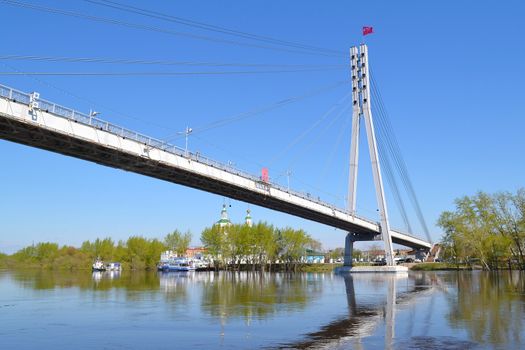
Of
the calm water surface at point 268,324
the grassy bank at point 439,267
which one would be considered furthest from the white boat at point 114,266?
the calm water surface at point 268,324

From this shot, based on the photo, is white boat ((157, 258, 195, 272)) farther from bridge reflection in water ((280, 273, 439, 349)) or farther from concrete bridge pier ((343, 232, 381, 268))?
bridge reflection in water ((280, 273, 439, 349))

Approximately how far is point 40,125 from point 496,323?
2934 cm

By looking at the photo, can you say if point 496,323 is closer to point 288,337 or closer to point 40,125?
point 288,337

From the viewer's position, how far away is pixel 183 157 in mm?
48844

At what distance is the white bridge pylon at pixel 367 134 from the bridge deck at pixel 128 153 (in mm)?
7081

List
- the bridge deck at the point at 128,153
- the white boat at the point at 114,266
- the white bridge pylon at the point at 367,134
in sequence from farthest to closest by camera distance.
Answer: the white boat at the point at 114,266 → the white bridge pylon at the point at 367,134 → the bridge deck at the point at 128,153

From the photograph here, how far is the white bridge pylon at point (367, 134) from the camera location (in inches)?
2864

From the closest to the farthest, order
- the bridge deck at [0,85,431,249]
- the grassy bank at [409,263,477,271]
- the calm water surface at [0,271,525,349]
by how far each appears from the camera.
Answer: the calm water surface at [0,271,525,349]
the bridge deck at [0,85,431,249]
the grassy bank at [409,263,477,271]

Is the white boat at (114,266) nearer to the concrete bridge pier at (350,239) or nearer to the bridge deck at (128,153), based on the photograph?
the concrete bridge pier at (350,239)

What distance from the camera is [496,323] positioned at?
20.3m

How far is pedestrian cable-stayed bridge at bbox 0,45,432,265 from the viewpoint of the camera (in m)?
34.8

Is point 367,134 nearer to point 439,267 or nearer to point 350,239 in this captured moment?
point 350,239

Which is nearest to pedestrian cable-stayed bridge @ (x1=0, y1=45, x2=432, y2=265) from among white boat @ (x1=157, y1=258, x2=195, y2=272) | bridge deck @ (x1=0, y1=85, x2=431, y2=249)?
bridge deck @ (x1=0, y1=85, x2=431, y2=249)

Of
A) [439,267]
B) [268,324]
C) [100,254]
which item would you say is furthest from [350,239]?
[100,254]
